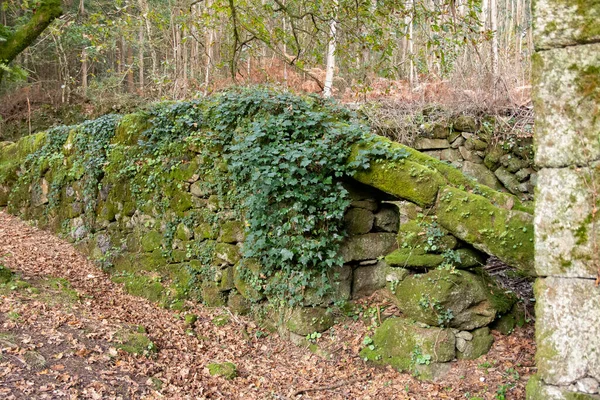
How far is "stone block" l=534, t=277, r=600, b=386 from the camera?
9.41ft

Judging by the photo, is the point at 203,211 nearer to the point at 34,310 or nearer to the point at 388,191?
the point at 34,310

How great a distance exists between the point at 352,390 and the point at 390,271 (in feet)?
4.17

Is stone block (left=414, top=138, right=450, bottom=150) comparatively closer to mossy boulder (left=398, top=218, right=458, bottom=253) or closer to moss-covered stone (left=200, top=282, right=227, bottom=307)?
mossy boulder (left=398, top=218, right=458, bottom=253)

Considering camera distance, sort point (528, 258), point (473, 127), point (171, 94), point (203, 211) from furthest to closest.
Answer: point (171, 94) < point (473, 127) < point (203, 211) < point (528, 258)

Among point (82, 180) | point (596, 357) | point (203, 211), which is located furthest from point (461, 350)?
point (82, 180)

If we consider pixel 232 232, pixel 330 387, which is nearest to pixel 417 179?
pixel 330 387

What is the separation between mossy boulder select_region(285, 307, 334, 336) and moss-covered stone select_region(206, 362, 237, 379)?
2.87 ft

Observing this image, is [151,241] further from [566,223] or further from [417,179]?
[566,223]

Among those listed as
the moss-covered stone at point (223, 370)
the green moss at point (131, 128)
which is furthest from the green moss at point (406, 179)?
the green moss at point (131, 128)

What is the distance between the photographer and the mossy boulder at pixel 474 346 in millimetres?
4414

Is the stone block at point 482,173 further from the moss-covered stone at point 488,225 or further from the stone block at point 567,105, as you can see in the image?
the stone block at point 567,105

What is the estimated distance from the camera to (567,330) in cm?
295

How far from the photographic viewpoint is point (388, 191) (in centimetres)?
494

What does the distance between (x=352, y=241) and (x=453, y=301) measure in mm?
1391
